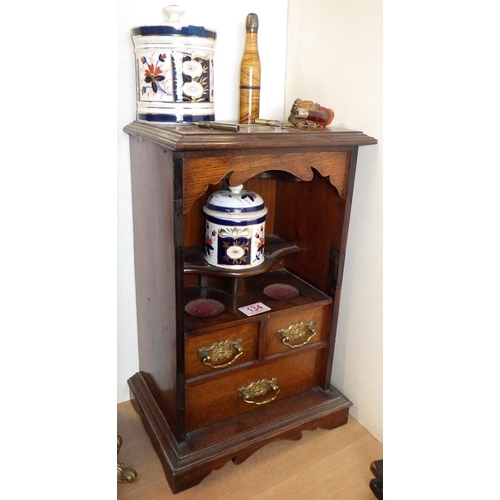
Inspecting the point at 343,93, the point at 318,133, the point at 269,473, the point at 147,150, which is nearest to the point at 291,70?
the point at 343,93

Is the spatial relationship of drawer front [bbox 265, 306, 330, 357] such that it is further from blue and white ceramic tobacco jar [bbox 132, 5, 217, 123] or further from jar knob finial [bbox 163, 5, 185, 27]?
jar knob finial [bbox 163, 5, 185, 27]

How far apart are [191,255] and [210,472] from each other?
53 centimetres

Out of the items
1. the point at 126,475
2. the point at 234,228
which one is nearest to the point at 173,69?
the point at 234,228

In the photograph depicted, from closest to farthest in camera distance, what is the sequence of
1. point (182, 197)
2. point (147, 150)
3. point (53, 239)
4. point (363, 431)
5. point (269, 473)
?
point (53, 239), point (182, 197), point (147, 150), point (269, 473), point (363, 431)

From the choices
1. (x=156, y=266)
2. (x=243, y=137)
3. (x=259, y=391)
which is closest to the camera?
(x=243, y=137)

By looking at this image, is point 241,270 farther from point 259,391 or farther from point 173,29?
point 173,29

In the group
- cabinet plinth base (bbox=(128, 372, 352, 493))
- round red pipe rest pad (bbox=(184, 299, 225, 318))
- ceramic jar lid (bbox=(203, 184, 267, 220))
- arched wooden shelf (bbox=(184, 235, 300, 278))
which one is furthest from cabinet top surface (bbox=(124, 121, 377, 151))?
cabinet plinth base (bbox=(128, 372, 352, 493))

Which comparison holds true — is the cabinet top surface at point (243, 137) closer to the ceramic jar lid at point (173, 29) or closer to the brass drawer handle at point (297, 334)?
the ceramic jar lid at point (173, 29)

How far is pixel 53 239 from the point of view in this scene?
55 cm

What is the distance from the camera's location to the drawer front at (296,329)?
1129 mm

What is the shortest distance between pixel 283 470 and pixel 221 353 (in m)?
0.34

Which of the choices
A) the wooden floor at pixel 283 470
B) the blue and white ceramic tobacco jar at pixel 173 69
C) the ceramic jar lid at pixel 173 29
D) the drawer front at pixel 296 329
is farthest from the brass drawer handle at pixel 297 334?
the ceramic jar lid at pixel 173 29

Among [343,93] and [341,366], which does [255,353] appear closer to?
[341,366]

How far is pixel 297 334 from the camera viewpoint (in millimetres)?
1166
